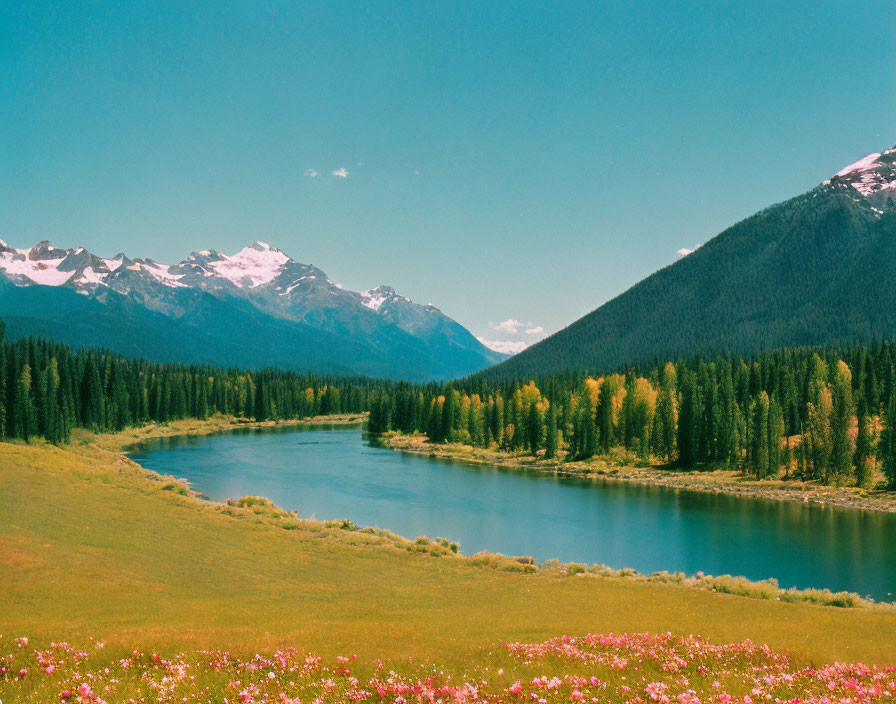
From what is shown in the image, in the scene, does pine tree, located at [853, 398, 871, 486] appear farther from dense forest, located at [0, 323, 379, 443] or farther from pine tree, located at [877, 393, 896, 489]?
dense forest, located at [0, 323, 379, 443]

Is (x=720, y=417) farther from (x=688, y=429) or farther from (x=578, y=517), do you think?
(x=578, y=517)

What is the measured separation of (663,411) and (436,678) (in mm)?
101575

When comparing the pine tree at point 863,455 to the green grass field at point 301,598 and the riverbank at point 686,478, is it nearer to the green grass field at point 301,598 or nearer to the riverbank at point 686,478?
the riverbank at point 686,478

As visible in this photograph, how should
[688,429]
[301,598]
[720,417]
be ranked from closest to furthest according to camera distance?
[301,598] < [720,417] < [688,429]

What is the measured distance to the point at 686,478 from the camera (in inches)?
3649

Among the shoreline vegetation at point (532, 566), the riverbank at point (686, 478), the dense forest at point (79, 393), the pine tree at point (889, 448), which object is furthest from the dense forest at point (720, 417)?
the dense forest at point (79, 393)

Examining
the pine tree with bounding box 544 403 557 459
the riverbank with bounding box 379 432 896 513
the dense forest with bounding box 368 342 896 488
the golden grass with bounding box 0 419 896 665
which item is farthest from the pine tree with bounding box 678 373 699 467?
the golden grass with bounding box 0 419 896 665

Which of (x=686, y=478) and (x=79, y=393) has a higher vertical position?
(x=79, y=393)

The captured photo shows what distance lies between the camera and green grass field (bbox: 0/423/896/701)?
18297mm

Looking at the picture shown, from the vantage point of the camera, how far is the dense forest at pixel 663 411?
83.7m

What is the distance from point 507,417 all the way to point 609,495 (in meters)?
57.8

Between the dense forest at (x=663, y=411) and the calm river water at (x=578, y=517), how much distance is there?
17386 mm

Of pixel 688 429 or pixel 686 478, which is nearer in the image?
pixel 686 478

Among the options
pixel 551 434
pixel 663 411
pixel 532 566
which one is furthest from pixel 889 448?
pixel 532 566
